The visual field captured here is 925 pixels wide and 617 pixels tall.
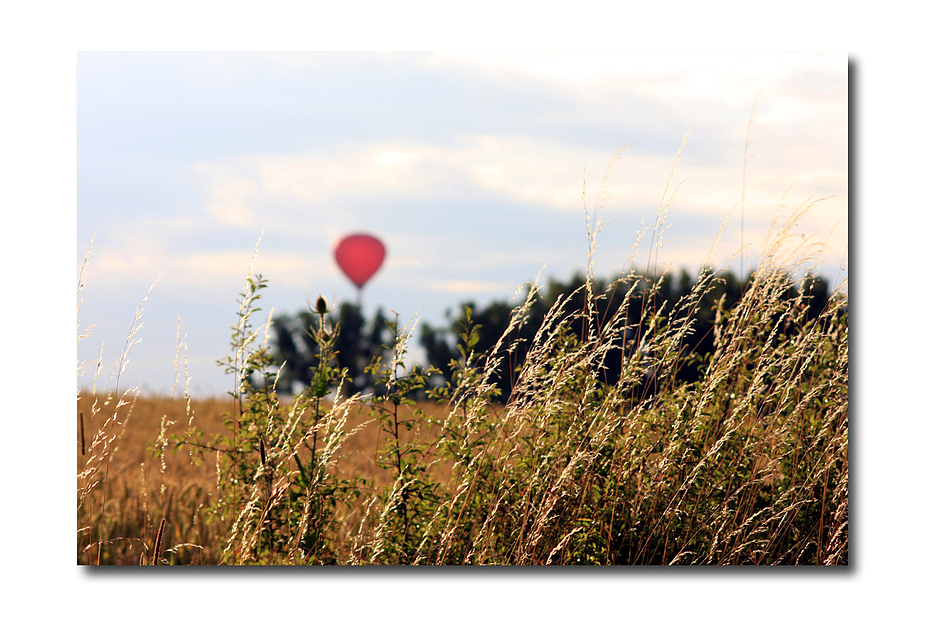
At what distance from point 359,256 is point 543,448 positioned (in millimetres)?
835

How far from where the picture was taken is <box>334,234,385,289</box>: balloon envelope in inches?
82.2

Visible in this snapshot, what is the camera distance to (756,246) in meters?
2.29

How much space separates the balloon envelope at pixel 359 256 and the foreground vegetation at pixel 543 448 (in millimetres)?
170

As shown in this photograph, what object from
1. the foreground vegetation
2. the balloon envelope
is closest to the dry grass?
the foreground vegetation

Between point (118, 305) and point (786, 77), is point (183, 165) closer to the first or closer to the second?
point (118, 305)

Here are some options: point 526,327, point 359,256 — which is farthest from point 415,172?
point 526,327

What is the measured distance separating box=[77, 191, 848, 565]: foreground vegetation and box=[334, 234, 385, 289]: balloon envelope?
0.56 ft

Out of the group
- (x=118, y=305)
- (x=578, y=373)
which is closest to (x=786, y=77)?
(x=578, y=373)

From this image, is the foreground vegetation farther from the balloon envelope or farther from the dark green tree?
the balloon envelope

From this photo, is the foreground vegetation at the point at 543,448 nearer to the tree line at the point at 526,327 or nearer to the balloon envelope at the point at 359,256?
the tree line at the point at 526,327

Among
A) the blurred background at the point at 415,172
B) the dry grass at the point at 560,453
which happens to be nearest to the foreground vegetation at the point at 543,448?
the dry grass at the point at 560,453

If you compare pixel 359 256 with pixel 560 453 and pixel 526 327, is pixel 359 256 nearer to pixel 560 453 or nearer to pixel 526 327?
pixel 526 327

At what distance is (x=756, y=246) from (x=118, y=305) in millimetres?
2081
